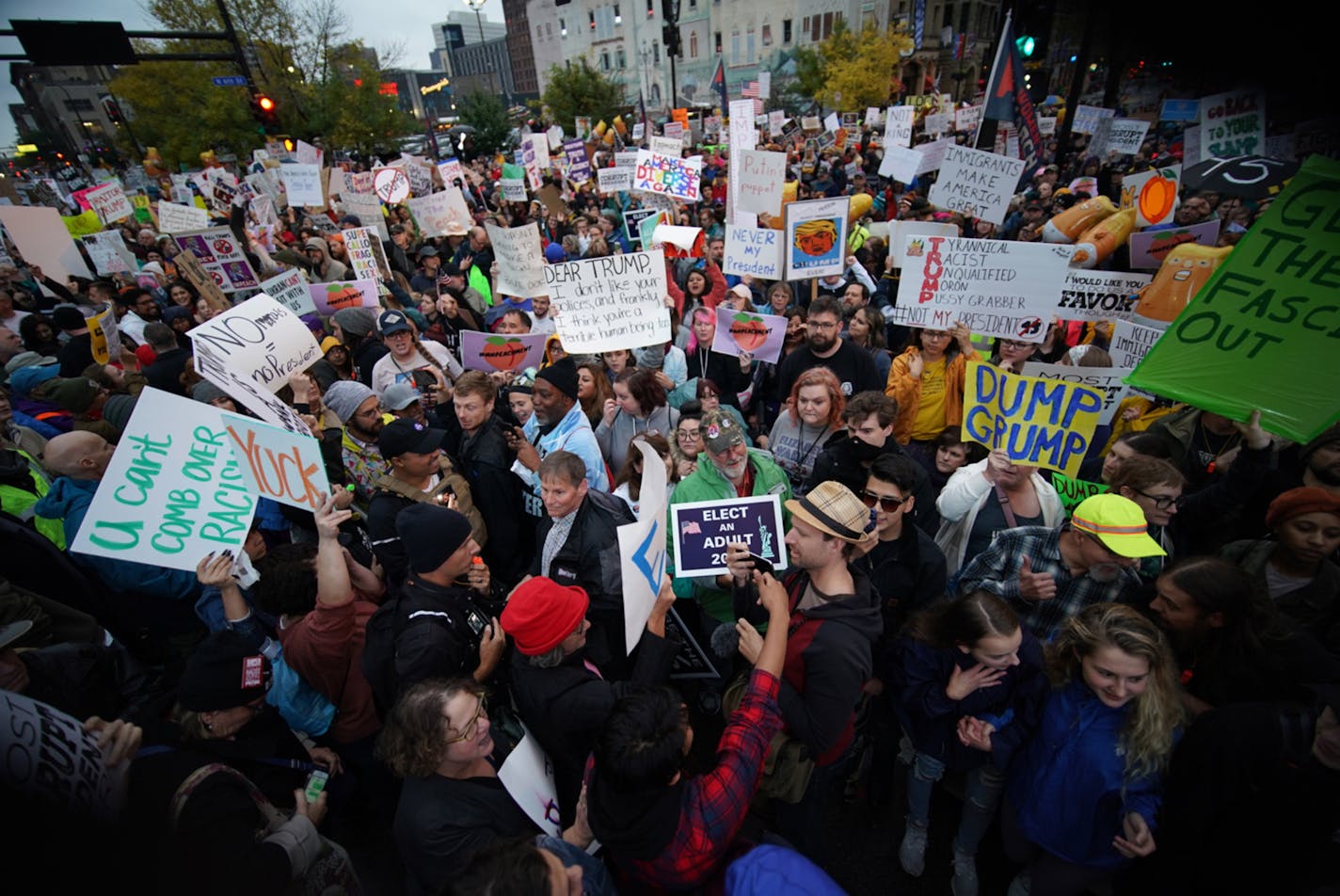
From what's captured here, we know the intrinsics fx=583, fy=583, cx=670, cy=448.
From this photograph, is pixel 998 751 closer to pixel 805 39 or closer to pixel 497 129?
pixel 497 129

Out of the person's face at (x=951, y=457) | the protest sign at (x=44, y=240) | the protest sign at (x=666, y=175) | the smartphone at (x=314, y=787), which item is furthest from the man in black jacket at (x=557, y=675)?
the protest sign at (x=44, y=240)

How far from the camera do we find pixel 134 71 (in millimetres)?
31859

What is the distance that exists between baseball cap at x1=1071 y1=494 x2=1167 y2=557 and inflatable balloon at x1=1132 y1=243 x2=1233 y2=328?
344cm

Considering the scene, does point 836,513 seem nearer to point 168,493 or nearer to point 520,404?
point 520,404

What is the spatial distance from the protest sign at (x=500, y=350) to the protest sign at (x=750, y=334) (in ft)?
5.47

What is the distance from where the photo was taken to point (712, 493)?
3.50m

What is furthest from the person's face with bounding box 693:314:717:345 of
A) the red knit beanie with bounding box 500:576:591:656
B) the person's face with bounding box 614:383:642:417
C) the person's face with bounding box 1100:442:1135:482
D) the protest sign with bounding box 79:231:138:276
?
the protest sign with bounding box 79:231:138:276

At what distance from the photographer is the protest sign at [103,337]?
6.73 metres

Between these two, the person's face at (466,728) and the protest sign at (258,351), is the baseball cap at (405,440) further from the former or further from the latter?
the person's face at (466,728)

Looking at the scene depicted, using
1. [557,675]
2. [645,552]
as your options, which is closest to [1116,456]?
[645,552]

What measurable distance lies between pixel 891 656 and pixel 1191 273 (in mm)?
4833

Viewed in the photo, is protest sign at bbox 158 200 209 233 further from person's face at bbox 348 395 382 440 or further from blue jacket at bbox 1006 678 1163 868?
blue jacket at bbox 1006 678 1163 868

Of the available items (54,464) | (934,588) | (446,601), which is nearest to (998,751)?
(934,588)

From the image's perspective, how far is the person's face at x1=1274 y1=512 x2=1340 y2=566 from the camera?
2.44 m
